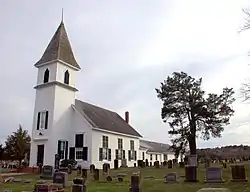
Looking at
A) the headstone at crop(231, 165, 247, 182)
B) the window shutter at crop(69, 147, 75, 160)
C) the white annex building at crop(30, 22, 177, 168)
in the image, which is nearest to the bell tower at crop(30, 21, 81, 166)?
the white annex building at crop(30, 22, 177, 168)

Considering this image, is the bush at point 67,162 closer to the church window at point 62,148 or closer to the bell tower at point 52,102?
the church window at point 62,148

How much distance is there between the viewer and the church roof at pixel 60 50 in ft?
121

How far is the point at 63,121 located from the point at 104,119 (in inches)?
307

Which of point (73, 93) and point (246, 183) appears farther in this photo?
point (73, 93)

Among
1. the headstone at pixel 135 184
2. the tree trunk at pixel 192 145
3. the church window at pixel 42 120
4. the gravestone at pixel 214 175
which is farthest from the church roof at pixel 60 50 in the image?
the headstone at pixel 135 184

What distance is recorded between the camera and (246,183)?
49.7ft

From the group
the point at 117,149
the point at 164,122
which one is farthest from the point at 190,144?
the point at 117,149

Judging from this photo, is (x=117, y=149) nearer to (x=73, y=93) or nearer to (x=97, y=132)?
(x=97, y=132)

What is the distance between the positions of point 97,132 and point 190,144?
10772mm

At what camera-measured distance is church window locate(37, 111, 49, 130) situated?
3459cm

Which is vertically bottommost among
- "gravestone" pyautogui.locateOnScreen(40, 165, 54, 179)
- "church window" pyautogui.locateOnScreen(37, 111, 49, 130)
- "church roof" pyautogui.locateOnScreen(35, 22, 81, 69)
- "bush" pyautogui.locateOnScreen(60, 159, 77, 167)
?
"gravestone" pyautogui.locateOnScreen(40, 165, 54, 179)

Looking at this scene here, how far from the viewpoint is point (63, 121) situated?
35531 millimetres

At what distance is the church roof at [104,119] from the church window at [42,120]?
422 centimetres

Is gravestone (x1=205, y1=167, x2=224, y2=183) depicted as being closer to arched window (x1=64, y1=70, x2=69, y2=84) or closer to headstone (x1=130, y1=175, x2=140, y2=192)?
headstone (x1=130, y1=175, x2=140, y2=192)
